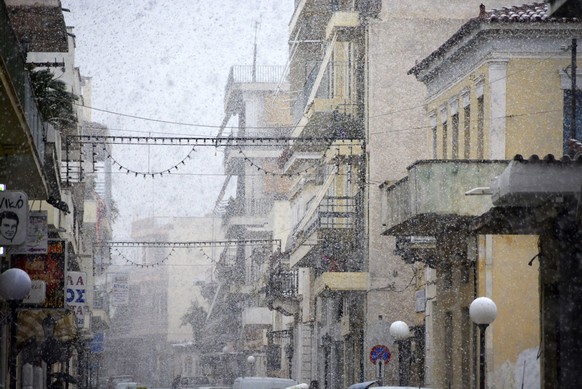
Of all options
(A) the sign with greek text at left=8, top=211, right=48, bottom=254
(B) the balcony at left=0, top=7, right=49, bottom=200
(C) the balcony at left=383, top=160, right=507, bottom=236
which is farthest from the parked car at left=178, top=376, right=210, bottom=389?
(B) the balcony at left=0, top=7, right=49, bottom=200

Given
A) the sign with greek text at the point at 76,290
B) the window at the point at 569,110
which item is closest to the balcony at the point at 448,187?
the window at the point at 569,110

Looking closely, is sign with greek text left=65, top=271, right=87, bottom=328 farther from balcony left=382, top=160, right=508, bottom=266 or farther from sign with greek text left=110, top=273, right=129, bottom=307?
sign with greek text left=110, top=273, right=129, bottom=307

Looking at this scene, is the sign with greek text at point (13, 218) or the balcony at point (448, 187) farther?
the balcony at point (448, 187)

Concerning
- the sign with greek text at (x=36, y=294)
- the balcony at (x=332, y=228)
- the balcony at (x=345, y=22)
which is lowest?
the sign with greek text at (x=36, y=294)

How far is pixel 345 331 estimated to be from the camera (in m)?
44.6

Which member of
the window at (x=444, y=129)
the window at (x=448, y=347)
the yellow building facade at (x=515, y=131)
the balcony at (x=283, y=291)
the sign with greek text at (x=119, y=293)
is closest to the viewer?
the yellow building facade at (x=515, y=131)

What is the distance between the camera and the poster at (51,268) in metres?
23.9

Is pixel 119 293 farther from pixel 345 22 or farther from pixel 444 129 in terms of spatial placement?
pixel 444 129

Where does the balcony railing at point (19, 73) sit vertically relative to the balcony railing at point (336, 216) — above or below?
above

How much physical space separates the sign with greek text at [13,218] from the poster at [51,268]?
A: 6.66 metres

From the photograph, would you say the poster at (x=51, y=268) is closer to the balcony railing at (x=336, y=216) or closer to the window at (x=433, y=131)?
the window at (x=433, y=131)

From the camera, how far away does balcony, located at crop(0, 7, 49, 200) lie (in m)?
14.8

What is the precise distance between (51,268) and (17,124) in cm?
868

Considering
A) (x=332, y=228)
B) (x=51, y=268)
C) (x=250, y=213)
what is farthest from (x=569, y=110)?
(x=250, y=213)
